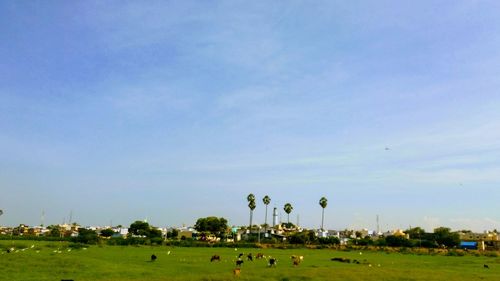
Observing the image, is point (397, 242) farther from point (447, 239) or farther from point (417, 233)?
point (417, 233)

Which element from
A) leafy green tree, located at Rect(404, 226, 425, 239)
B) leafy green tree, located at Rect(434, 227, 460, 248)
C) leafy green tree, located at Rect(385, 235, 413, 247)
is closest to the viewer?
leafy green tree, located at Rect(385, 235, 413, 247)

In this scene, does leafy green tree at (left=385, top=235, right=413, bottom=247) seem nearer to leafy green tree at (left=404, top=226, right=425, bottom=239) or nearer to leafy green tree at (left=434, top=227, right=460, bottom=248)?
leafy green tree at (left=434, top=227, right=460, bottom=248)

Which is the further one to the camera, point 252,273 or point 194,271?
point 194,271

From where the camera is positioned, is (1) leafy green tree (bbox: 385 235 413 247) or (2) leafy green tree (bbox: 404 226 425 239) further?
(2) leafy green tree (bbox: 404 226 425 239)

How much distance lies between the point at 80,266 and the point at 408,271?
33315 millimetres

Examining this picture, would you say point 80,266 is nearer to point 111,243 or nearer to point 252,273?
point 252,273

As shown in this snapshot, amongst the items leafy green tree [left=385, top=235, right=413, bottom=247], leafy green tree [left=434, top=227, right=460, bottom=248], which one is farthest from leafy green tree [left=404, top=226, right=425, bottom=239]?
leafy green tree [left=385, top=235, right=413, bottom=247]

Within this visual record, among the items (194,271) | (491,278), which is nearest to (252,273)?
(194,271)

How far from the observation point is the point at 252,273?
43125 mm

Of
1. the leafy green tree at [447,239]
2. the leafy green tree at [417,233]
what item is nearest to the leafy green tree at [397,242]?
the leafy green tree at [447,239]

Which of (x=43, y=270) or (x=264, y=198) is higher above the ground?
(x=264, y=198)

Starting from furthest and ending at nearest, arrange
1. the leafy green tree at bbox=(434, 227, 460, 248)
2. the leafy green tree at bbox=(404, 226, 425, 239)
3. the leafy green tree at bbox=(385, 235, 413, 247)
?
the leafy green tree at bbox=(404, 226, 425, 239)
the leafy green tree at bbox=(434, 227, 460, 248)
the leafy green tree at bbox=(385, 235, 413, 247)

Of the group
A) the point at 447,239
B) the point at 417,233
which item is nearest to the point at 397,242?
the point at 447,239

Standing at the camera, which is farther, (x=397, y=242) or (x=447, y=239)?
(x=447, y=239)
